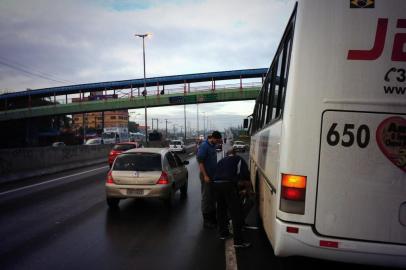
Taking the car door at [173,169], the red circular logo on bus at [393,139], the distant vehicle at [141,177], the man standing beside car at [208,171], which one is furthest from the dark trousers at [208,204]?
the red circular logo on bus at [393,139]

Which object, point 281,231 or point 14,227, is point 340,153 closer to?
point 281,231

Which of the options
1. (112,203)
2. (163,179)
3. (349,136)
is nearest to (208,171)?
(163,179)

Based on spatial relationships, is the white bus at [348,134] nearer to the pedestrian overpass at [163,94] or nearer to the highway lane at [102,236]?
the highway lane at [102,236]

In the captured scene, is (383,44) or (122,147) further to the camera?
(122,147)

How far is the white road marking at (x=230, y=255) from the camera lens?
5.18 metres

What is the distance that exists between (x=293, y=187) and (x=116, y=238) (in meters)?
3.90

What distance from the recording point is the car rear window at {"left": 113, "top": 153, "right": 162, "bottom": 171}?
9.38m

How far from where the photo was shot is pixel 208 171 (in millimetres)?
7504

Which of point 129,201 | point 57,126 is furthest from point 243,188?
point 57,126

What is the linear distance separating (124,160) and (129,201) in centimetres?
186

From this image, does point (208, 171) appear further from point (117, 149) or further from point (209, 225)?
point (117, 149)

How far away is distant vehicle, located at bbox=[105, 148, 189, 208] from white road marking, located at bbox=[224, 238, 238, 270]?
3056 mm

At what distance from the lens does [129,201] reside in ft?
35.7

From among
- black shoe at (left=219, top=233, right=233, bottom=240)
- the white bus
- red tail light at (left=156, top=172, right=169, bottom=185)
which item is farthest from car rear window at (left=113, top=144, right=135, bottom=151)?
the white bus
